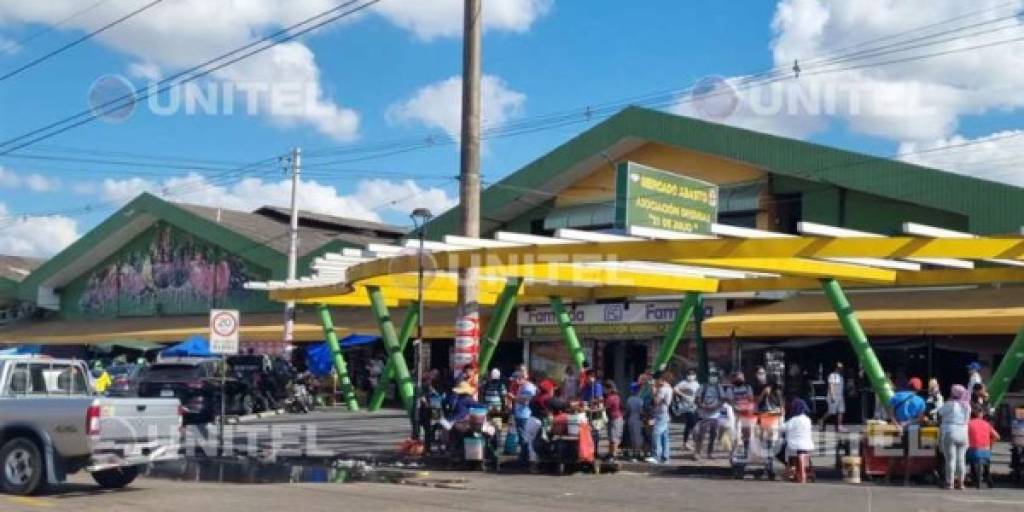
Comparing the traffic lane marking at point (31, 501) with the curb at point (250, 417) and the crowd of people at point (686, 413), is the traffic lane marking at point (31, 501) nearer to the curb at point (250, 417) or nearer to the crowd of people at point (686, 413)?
the crowd of people at point (686, 413)

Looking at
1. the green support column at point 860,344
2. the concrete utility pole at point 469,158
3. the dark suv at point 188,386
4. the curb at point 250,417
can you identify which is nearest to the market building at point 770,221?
the green support column at point 860,344

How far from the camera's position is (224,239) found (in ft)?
151

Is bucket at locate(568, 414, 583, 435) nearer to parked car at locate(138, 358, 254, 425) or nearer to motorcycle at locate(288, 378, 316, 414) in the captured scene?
parked car at locate(138, 358, 254, 425)

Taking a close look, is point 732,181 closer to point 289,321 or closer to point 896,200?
point 896,200

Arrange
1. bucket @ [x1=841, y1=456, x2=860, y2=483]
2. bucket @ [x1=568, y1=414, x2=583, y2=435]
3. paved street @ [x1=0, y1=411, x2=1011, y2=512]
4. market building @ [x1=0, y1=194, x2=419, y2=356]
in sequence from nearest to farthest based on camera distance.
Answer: paved street @ [x1=0, y1=411, x2=1011, y2=512] < bucket @ [x1=841, y1=456, x2=860, y2=483] < bucket @ [x1=568, y1=414, x2=583, y2=435] < market building @ [x1=0, y1=194, x2=419, y2=356]

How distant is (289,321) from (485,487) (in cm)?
2260

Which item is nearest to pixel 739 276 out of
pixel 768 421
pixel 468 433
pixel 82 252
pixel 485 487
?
pixel 768 421

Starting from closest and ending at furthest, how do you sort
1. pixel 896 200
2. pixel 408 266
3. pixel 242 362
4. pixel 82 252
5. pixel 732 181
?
1. pixel 408 266
2. pixel 896 200
3. pixel 732 181
4. pixel 242 362
5. pixel 82 252

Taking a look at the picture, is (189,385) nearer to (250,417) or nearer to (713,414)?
(250,417)

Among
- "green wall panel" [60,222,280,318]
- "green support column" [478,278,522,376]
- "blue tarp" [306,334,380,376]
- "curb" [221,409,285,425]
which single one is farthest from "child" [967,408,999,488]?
"green wall panel" [60,222,280,318]

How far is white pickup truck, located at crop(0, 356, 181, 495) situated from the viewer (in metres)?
14.5

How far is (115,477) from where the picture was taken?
15.6 m

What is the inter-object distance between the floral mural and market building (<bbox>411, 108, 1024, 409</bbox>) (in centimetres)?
1215

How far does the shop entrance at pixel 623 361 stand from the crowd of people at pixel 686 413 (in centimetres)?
1142
